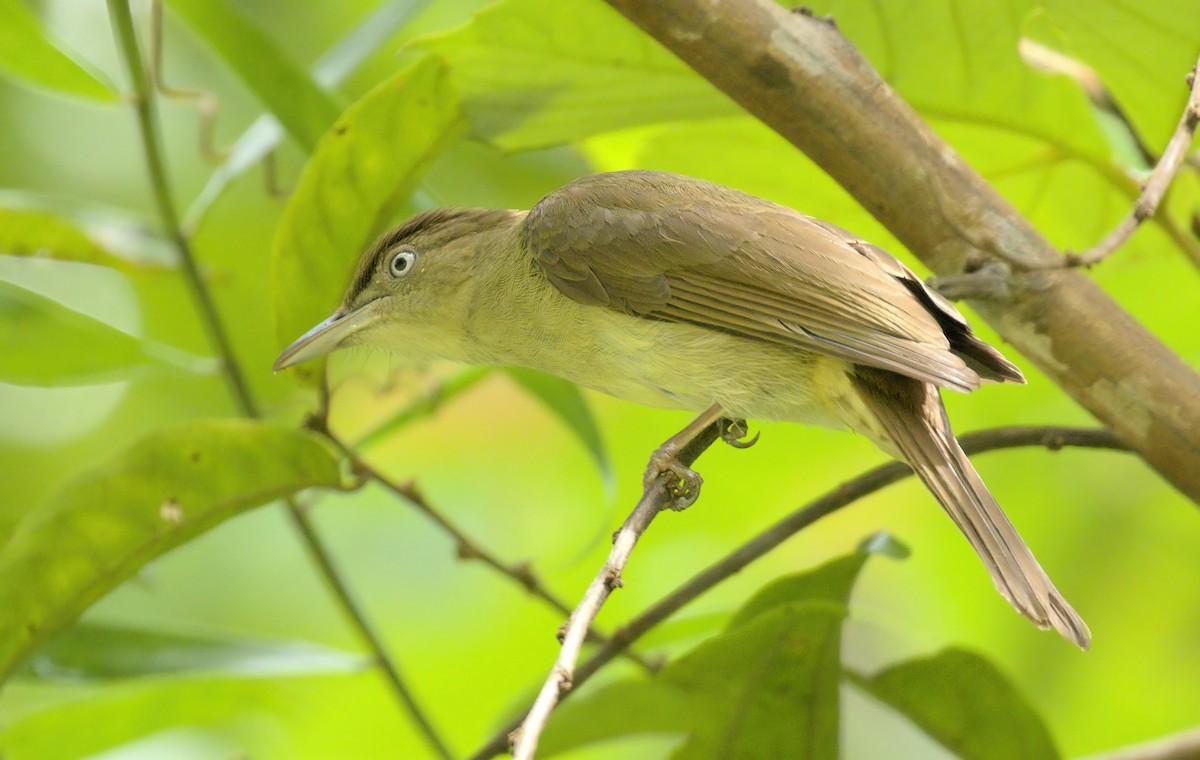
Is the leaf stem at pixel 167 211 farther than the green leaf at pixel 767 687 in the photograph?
Yes

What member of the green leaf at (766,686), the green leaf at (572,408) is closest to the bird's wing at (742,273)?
the green leaf at (572,408)

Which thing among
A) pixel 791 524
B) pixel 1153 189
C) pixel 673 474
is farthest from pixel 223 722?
pixel 1153 189

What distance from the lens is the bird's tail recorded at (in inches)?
77.8

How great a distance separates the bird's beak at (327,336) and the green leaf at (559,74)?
1.66 ft

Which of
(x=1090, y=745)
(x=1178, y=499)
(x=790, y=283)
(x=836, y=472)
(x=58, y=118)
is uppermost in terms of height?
(x=58, y=118)

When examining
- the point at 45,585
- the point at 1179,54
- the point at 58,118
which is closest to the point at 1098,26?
the point at 1179,54

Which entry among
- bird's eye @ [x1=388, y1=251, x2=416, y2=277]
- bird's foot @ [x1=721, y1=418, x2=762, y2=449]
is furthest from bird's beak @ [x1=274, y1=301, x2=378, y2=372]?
bird's foot @ [x1=721, y1=418, x2=762, y2=449]

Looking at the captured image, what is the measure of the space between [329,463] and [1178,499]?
2724mm

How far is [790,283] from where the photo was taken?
8.05 ft

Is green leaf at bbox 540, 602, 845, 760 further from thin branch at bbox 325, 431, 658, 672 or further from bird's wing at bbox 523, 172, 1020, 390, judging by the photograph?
bird's wing at bbox 523, 172, 1020, 390

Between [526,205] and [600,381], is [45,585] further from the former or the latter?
[526,205]

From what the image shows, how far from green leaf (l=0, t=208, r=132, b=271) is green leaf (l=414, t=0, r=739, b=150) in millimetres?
984

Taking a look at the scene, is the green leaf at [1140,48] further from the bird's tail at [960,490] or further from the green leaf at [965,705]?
the green leaf at [965,705]

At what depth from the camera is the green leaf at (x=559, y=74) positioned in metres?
2.52
